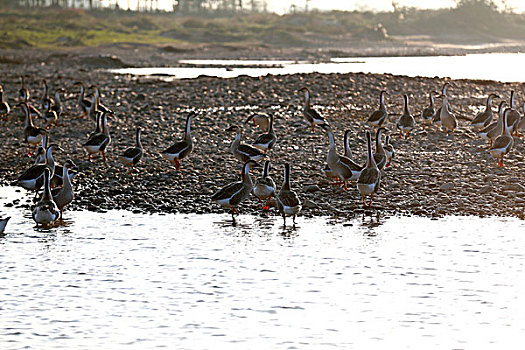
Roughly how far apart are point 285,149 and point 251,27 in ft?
330

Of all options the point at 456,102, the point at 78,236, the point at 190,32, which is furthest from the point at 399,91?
the point at 190,32

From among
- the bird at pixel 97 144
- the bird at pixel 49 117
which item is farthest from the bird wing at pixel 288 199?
the bird at pixel 49 117

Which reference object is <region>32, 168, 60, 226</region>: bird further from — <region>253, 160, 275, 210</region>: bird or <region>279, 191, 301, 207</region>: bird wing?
<region>279, 191, 301, 207</region>: bird wing

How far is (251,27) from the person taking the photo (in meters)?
123

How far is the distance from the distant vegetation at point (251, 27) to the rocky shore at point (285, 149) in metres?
56.8

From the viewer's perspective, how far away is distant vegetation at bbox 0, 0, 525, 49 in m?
103

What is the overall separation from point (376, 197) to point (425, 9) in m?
145

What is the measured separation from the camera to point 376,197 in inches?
761

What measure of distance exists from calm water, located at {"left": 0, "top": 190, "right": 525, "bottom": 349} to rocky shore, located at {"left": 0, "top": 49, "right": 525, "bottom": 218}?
1459 mm

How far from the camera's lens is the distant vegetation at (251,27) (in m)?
→ 103

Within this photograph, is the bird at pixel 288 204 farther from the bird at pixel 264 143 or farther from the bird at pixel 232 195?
the bird at pixel 264 143

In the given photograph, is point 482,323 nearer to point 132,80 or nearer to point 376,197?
point 376,197

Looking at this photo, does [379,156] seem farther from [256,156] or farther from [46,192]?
[46,192]

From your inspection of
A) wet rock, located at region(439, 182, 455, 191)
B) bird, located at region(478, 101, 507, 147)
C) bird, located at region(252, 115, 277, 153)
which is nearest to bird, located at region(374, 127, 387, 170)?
wet rock, located at region(439, 182, 455, 191)
